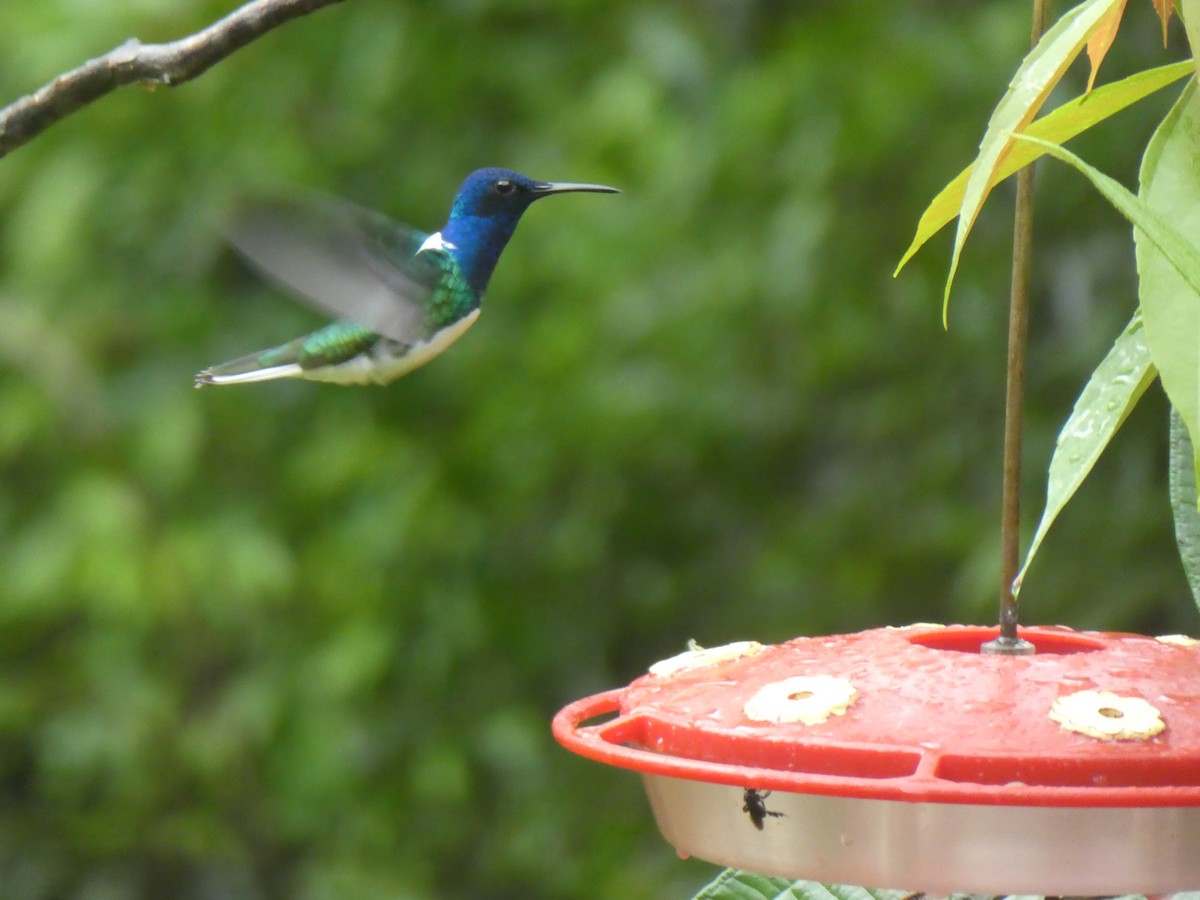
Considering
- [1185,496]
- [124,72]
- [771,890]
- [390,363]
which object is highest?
[124,72]

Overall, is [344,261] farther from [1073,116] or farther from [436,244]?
[1073,116]

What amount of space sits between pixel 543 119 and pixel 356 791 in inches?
71.1

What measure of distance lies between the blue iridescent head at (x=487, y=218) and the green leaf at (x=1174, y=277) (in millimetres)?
1125

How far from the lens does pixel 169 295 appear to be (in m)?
4.12

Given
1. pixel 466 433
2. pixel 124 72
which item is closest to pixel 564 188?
pixel 124 72


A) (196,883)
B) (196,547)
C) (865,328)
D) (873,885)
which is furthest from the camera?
(196,883)

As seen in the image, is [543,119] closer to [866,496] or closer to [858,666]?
[866,496]

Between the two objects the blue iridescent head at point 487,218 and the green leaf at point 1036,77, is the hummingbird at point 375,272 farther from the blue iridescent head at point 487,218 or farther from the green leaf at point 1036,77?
the green leaf at point 1036,77

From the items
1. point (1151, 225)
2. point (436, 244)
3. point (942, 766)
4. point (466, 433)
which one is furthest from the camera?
point (466, 433)

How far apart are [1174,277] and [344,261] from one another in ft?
3.94

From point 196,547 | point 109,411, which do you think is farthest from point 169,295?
point 196,547

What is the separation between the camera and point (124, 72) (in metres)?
1.23

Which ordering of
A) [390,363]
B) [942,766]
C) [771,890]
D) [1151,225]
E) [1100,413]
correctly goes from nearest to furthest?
[1151,225], [942,766], [1100,413], [771,890], [390,363]

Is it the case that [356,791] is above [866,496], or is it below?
below
